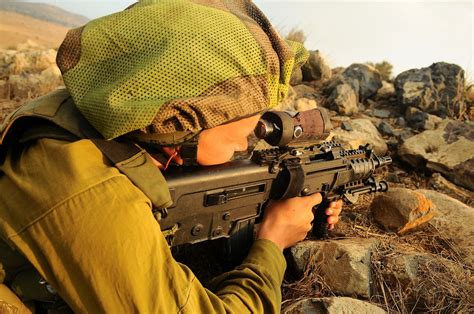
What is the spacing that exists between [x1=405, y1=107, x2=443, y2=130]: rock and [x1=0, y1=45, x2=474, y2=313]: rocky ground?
0.05 ft

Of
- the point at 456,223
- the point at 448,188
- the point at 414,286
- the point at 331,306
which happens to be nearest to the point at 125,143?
the point at 331,306

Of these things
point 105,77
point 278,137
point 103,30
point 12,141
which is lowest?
point 278,137

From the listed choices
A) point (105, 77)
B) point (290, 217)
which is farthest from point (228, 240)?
point (105, 77)

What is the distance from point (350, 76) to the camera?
742cm

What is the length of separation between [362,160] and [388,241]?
70cm

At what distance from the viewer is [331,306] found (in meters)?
2.42

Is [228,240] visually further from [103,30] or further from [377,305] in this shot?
[103,30]

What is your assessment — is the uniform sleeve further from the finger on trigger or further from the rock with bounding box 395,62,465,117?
the rock with bounding box 395,62,465,117

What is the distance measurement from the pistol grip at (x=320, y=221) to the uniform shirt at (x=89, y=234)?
174cm

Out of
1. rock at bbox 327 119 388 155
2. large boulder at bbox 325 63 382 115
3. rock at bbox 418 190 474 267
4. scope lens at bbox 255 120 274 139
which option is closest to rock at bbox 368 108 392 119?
large boulder at bbox 325 63 382 115

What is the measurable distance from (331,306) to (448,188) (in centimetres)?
301

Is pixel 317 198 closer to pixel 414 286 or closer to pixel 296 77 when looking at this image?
pixel 414 286

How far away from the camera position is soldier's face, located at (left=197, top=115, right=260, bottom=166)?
201 cm

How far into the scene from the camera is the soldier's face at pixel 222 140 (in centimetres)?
201
